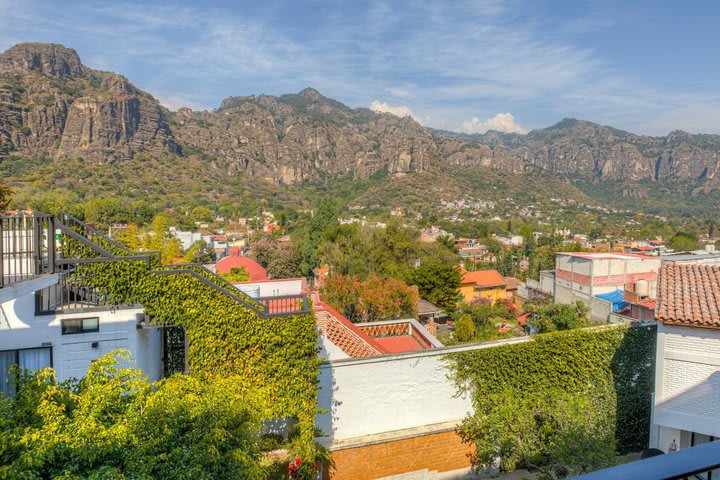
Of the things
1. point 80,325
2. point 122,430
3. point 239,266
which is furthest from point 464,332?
point 122,430

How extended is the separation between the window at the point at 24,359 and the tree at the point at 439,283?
23.7m

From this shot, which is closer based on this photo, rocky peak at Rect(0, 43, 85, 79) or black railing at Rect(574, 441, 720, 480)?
black railing at Rect(574, 441, 720, 480)

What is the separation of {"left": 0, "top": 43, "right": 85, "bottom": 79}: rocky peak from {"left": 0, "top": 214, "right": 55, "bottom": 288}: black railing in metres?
110

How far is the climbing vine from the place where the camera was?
6219 millimetres

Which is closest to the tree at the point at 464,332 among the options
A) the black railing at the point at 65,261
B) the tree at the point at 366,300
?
the tree at the point at 366,300

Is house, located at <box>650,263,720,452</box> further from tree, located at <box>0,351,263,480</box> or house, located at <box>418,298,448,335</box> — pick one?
house, located at <box>418,298,448,335</box>

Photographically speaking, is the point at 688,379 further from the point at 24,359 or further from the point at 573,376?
the point at 24,359

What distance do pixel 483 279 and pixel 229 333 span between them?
33659mm

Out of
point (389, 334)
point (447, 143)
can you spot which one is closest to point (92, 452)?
point (389, 334)

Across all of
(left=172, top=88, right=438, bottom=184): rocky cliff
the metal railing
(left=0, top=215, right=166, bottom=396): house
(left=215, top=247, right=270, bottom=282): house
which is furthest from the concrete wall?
(left=172, top=88, right=438, bottom=184): rocky cliff

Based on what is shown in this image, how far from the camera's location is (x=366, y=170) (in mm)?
139250

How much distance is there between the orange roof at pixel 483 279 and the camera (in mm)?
36906

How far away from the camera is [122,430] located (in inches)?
142

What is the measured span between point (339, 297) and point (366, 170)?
124 meters
